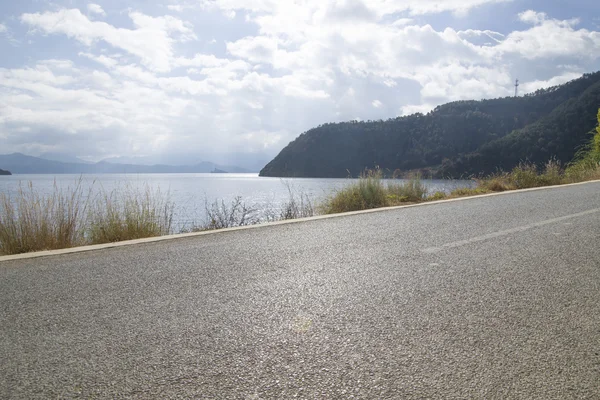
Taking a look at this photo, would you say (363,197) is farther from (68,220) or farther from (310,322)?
(310,322)

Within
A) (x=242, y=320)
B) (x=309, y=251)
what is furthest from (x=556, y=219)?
(x=242, y=320)

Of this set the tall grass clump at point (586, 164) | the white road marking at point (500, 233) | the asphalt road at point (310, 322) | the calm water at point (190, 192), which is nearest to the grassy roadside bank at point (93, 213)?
the calm water at point (190, 192)

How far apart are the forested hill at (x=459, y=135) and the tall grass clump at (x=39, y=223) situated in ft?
118

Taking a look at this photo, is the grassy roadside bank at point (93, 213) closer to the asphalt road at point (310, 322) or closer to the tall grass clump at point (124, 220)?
the tall grass clump at point (124, 220)

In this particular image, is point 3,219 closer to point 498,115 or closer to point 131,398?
point 131,398

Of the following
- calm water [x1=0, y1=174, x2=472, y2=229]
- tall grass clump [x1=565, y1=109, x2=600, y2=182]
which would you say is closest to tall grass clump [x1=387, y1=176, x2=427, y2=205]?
calm water [x1=0, y1=174, x2=472, y2=229]

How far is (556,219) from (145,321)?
18.4ft

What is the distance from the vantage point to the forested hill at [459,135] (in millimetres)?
39344

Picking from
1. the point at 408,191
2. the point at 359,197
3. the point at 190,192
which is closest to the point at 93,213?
the point at 359,197

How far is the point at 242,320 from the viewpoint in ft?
7.66

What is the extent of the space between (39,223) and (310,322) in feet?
15.8

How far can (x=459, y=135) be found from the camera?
6006 cm

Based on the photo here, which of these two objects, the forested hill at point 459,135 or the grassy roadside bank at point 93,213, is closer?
the grassy roadside bank at point 93,213

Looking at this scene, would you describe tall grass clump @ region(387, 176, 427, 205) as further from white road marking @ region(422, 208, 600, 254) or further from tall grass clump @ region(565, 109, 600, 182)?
tall grass clump @ region(565, 109, 600, 182)
